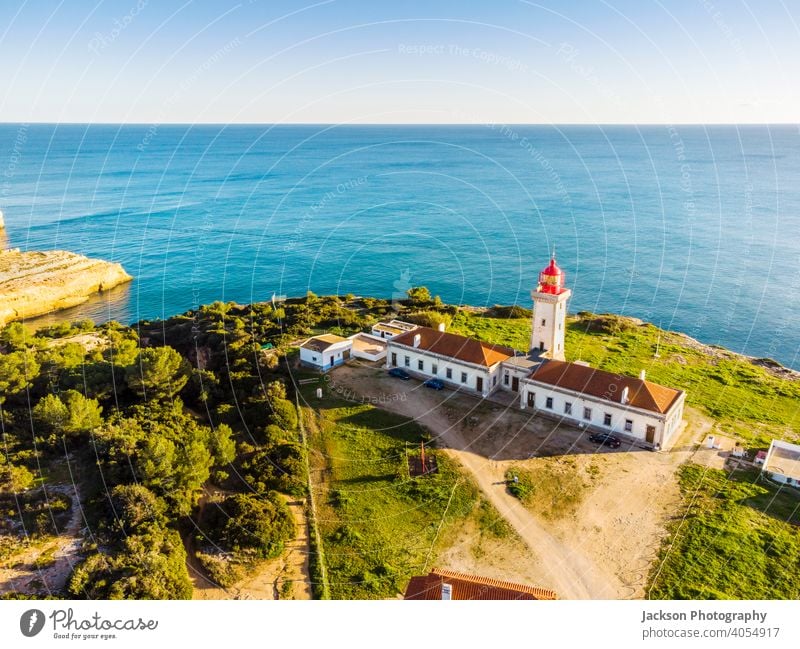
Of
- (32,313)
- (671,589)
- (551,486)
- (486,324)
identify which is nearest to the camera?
(671,589)

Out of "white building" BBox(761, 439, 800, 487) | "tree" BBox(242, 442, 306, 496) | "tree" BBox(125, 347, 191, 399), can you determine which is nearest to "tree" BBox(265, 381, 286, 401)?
"tree" BBox(242, 442, 306, 496)

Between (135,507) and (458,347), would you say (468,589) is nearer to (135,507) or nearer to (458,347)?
(135,507)

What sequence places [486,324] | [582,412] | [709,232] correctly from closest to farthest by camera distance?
[582,412] < [486,324] < [709,232]

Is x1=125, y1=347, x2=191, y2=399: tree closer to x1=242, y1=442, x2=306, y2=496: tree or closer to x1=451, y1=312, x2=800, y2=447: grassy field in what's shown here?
x1=242, y1=442, x2=306, y2=496: tree

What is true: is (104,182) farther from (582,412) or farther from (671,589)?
(671,589)

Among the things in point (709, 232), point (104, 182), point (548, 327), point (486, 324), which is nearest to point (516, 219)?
point (709, 232)

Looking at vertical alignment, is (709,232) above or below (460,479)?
above

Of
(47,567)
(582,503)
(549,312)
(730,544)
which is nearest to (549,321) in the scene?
(549,312)
